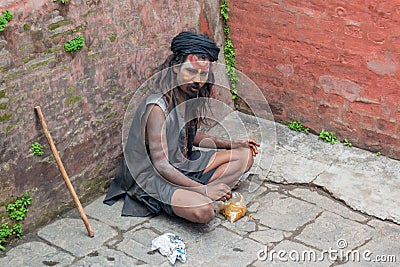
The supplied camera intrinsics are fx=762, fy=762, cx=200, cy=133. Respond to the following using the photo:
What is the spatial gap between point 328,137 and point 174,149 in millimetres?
1669

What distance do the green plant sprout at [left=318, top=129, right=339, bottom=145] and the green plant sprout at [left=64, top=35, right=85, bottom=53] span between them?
7.53 ft

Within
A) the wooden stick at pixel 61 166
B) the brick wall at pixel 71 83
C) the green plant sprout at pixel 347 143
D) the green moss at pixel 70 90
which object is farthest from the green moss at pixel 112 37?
the green plant sprout at pixel 347 143

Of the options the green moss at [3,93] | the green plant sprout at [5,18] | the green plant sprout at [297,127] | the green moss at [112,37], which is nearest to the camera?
the green plant sprout at [5,18]

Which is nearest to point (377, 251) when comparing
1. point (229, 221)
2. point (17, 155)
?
point (229, 221)

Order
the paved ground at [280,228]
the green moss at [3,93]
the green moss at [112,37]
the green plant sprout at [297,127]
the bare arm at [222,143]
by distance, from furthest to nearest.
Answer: the green plant sprout at [297,127]
the bare arm at [222,143]
the green moss at [112,37]
the paved ground at [280,228]
the green moss at [3,93]

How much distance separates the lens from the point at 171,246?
5148 mm

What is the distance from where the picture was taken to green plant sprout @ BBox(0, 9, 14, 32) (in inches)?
195

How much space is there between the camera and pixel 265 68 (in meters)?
6.83

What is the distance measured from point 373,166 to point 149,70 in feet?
6.52

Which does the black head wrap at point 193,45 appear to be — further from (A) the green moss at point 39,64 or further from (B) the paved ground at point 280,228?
(B) the paved ground at point 280,228

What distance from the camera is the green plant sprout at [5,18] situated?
4.94 metres

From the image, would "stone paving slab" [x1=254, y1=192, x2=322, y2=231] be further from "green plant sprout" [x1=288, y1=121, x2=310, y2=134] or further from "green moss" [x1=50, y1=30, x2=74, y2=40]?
"green moss" [x1=50, y1=30, x2=74, y2=40]

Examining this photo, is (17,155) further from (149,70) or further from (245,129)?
(245,129)

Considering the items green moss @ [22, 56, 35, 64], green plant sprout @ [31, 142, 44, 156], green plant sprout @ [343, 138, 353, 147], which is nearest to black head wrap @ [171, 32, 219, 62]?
green moss @ [22, 56, 35, 64]
